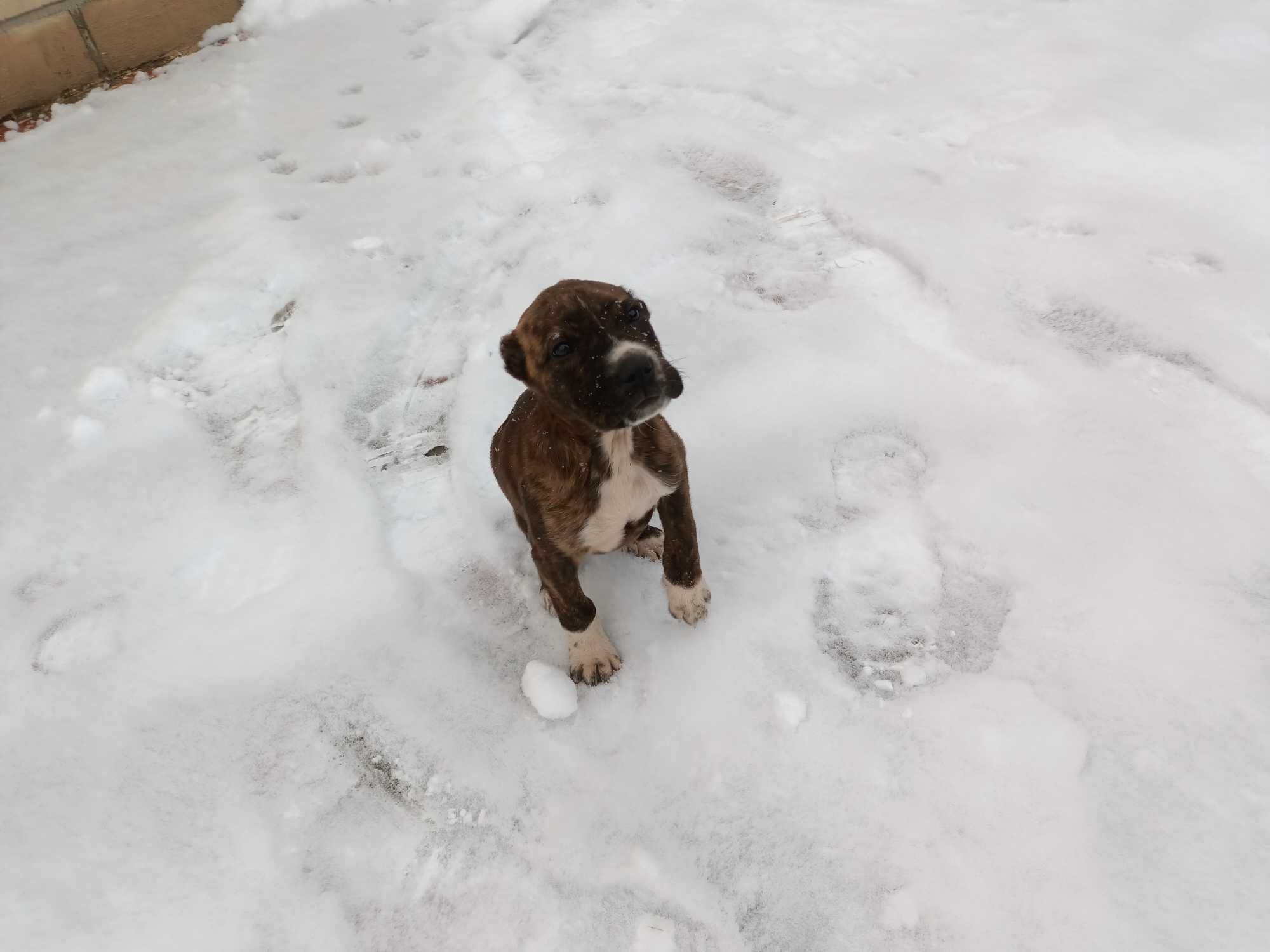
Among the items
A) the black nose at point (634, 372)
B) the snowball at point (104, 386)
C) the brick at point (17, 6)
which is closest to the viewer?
the black nose at point (634, 372)

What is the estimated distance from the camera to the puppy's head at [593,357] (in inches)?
89.1

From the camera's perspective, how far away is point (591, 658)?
9.54ft

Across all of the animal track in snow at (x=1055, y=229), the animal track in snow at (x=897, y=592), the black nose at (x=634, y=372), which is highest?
the black nose at (x=634, y=372)

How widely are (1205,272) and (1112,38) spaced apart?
8.03 feet

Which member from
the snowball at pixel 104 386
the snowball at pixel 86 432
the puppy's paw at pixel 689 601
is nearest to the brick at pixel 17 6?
the snowball at pixel 104 386

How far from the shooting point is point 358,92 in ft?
18.9

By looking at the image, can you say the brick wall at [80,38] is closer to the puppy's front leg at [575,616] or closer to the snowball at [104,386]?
the snowball at [104,386]

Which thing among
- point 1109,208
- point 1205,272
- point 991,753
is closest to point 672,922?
point 991,753

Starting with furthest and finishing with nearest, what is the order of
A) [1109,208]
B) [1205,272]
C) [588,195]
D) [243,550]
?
[588,195] → [1109,208] → [1205,272] → [243,550]

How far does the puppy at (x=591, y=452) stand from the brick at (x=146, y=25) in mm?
5739

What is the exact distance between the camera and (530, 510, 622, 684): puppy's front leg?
2707 millimetres

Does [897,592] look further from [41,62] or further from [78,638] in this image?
[41,62]

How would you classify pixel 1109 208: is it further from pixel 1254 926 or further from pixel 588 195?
pixel 1254 926

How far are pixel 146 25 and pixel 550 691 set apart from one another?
6.56m
